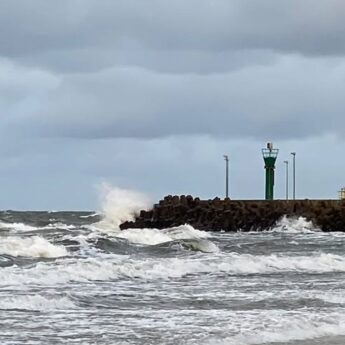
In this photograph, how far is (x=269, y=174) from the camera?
50.2m

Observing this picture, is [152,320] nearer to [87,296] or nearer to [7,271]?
[87,296]

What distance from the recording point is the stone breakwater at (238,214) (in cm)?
4488

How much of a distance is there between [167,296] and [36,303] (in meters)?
2.46

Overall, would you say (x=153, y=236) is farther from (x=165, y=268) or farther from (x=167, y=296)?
(x=167, y=296)

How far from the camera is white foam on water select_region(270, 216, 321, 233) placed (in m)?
44.2

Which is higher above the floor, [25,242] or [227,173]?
[227,173]

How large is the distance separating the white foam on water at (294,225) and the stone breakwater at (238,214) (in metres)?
0.23

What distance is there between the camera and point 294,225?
44812mm

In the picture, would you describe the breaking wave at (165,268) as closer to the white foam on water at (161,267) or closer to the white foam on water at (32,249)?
the white foam on water at (161,267)

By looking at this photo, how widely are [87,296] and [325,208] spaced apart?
32.1m

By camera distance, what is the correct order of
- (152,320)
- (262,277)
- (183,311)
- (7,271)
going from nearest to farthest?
(152,320) < (183,311) < (7,271) < (262,277)

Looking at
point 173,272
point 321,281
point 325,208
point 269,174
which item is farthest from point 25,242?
point 269,174

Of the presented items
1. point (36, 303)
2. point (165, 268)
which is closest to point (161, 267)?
→ point (165, 268)

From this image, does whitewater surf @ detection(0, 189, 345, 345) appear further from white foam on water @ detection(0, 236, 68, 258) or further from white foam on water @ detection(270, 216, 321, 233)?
white foam on water @ detection(270, 216, 321, 233)
